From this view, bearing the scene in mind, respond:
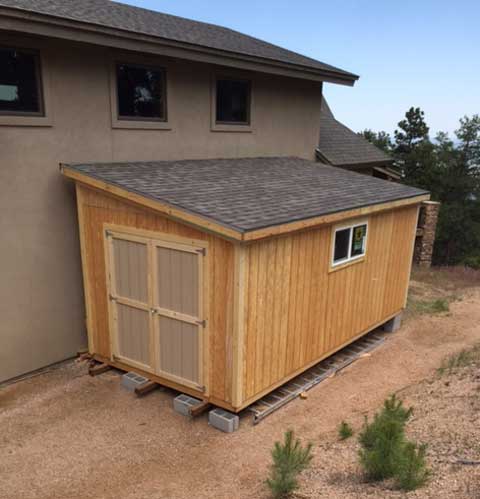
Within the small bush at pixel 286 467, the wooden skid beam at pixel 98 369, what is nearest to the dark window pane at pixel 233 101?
the wooden skid beam at pixel 98 369

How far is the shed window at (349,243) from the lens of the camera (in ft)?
21.4

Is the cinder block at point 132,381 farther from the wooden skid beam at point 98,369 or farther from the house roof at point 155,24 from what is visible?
the house roof at point 155,24

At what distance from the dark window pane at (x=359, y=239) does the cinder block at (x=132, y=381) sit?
11.9 feet

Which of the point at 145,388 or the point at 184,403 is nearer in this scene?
the point at 184,403

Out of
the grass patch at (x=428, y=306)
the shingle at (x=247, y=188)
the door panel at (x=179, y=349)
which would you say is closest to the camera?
the shingle at (x=247, y=188)

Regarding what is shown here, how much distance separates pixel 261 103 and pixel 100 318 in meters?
5.41

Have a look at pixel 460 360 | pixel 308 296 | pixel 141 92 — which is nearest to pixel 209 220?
pixel 308 296

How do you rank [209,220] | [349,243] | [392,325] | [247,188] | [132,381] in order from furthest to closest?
[392,325] → [349,243] → [247,188] → [132,381] → [209,220]

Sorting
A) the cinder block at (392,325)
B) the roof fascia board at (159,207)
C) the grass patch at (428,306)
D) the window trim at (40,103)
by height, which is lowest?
the grass patch at (428,306)

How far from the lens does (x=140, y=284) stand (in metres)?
5.93

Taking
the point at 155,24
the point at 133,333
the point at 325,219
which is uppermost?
the point at 155,24

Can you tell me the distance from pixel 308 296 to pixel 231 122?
14.0 feet

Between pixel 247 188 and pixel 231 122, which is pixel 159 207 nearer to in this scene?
pixel 247 188

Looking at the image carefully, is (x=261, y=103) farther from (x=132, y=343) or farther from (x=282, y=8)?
(x=282, y=8)
